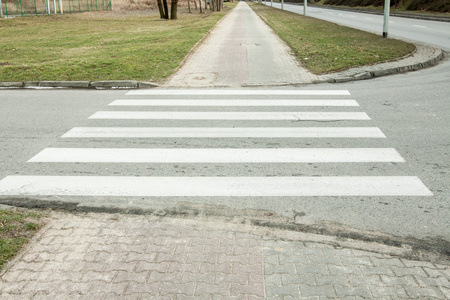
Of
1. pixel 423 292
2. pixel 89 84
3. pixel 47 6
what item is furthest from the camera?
pixel 47 6

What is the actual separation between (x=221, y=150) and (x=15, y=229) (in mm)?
3014

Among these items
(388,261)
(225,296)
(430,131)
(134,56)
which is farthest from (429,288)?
(134,56)

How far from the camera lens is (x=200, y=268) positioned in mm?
3652

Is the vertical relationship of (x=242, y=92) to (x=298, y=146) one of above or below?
above

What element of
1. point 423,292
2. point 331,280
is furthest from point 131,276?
point 423,292

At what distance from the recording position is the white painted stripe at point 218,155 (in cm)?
608

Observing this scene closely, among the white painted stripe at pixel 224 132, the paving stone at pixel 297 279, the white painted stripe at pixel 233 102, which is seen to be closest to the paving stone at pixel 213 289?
the paving stone at pixel 297 279

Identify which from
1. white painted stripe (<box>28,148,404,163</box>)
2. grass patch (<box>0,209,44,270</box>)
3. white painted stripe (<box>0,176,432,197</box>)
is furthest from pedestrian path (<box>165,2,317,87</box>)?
grass patch (<box>0,209,44,270</box>)

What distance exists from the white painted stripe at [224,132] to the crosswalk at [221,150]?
16 mm

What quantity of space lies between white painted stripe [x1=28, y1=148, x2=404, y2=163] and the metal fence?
140 feet

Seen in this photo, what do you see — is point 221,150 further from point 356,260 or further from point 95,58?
point 95,58

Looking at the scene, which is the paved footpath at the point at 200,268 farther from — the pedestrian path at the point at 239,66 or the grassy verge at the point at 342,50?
the grassy verge at the point at 342,50

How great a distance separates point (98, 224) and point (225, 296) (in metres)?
1.71

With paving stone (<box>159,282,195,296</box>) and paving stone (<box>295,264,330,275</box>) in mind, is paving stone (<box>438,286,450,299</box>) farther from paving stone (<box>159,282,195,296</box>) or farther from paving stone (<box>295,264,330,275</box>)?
paving stone (<box>159,282,195,296</box>)
